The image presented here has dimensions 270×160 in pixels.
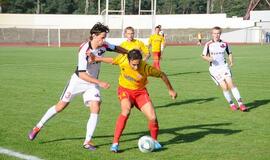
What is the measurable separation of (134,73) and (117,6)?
8304 centimetres

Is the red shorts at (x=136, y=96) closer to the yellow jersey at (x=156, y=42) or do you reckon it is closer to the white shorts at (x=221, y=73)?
the white shorts at (x=221, y=73)

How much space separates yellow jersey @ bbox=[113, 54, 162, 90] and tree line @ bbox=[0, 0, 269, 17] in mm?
77303

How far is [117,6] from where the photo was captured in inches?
3538

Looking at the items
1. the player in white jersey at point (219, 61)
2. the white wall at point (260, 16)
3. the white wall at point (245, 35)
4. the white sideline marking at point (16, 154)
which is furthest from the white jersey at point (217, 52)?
the white wall at point (260, 16)

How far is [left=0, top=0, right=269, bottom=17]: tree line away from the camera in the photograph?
89.9 metres

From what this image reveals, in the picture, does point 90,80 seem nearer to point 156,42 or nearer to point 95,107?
point 95,107

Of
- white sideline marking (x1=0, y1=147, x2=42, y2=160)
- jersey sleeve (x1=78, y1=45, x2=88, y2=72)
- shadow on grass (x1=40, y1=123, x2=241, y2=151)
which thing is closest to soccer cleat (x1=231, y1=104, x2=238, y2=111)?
shadow on grass (x1=40, y1=123, x2=241, y2=151)

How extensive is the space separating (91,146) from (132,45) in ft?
22.7

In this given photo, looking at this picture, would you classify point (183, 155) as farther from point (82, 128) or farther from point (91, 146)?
point (82, 128)

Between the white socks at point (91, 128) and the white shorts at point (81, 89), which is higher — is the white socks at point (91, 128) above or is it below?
below

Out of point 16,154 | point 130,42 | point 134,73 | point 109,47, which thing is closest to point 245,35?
point 130,42

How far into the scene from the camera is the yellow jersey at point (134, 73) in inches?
308

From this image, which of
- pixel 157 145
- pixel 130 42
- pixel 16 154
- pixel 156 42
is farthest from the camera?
pixel 156 42

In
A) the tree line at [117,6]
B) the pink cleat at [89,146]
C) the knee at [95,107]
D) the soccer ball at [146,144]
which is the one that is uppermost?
the tree line at [117,6]
